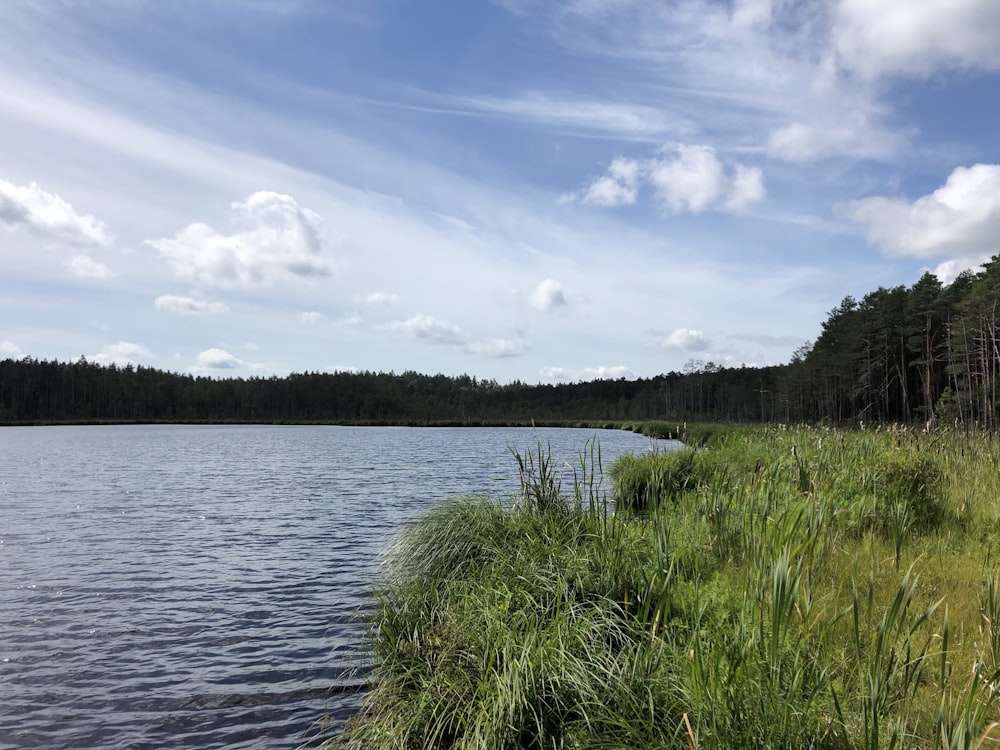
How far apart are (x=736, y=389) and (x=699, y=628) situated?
5142 inches

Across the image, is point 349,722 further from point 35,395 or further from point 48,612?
point 35,395

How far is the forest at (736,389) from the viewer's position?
174ft

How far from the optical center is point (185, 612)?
10984 mm

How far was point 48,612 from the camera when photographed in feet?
35.9

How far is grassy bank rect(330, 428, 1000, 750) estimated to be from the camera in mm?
3350

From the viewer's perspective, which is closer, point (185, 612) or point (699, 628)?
point (699, 628)

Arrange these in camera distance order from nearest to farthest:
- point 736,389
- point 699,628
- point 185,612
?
point 699,628 → point 185,612 → point 736,389

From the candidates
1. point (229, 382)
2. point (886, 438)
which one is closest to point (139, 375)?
point (229, 382)

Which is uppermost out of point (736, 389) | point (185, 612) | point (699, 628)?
point (736, 389)

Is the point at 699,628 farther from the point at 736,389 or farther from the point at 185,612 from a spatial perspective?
the point at 736,389

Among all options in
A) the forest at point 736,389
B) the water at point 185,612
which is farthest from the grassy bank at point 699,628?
the forest at point 736,389

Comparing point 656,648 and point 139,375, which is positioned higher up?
point 139,375

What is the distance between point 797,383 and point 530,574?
93.2 m

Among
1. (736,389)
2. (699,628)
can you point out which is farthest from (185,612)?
(736,389)
